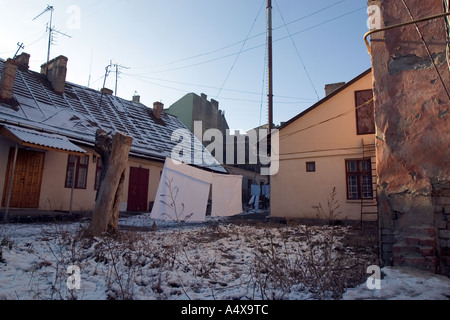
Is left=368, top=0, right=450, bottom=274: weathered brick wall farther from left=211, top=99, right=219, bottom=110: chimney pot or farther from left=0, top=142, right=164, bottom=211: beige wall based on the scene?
left=211, top=99, right=219, bottom=110: chimney pot

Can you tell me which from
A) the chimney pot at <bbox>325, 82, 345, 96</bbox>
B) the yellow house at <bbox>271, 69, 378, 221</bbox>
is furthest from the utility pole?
the chimney pot at <bbox>325, 82, 345, 96</bbox>

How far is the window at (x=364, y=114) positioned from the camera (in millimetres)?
10016

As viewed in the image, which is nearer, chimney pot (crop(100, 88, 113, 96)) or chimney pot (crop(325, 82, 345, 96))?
chimney pot (crop(325, 82, 345, 96))

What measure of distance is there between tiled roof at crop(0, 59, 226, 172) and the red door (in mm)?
993

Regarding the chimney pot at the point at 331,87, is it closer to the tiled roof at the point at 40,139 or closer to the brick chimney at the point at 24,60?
the tiled roof at the point at 40,139

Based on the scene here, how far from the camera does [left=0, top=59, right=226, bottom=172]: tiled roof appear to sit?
421 inches

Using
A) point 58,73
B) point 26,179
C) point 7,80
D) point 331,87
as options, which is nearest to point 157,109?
point 58,73

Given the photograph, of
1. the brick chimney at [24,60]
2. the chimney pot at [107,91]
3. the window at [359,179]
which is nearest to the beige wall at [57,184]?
the brick chimney at [24,60]

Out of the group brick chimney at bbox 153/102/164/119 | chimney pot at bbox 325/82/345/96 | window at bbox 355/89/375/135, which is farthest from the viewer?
brick chimney at bbox 153/102/164/119

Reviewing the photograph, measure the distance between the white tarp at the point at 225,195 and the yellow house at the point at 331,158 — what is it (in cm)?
150

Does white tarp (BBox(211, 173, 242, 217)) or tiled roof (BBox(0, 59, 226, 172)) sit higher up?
tiled roof (BBox(0, 59, 226, 172))
